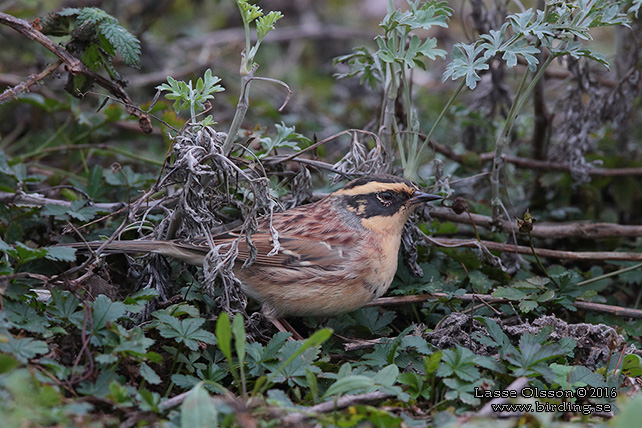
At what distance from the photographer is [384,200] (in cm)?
481

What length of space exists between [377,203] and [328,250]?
51cm

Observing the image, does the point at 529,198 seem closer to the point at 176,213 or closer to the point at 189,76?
the point at 176,213

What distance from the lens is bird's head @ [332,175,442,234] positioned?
475cm

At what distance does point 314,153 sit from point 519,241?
200 cm

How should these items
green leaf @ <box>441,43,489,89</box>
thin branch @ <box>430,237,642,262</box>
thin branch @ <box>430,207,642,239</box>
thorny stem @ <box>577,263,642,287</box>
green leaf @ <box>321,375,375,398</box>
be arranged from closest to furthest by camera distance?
green leaf @ <box>321,375,375,398</box>
green leaf @ <box>441,43,489,89</box>
thorny stem @ <box>577,263,642,287</box>
thin branch @ <box>430,237,642,262</box>
thin branch @ <box>430,207,642,239</box>

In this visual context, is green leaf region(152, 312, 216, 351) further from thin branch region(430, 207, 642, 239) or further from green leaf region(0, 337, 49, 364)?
thin branch region(430, 207, 642, 239)

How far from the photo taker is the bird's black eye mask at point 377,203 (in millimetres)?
4789

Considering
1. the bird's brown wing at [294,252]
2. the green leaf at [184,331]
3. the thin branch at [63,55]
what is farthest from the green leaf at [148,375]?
the thin branch at [63,55]

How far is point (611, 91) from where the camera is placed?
597cm

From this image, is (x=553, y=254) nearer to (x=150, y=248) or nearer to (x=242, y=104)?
(x=242, y=104)

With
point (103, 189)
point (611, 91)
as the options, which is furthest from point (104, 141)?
point (611, 91)

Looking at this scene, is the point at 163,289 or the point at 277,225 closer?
the point at 163,289

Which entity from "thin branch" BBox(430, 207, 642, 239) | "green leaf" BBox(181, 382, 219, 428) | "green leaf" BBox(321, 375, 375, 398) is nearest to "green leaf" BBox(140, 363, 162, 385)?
"green leaf" BBox(181, 382, 219, 428)

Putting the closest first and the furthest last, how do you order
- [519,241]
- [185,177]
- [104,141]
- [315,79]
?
[185,177], [519,241], [104,141], [315,79]
